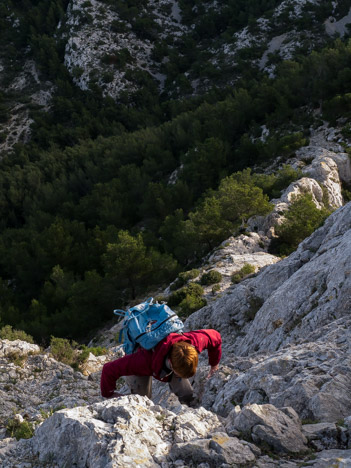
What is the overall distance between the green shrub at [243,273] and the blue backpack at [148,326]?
37.4 ft

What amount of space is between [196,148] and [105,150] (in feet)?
50.0

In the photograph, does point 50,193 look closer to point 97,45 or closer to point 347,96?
point 347,96

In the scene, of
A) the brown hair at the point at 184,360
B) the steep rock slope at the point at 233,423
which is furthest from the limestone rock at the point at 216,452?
the brown hair at the point at 184,360

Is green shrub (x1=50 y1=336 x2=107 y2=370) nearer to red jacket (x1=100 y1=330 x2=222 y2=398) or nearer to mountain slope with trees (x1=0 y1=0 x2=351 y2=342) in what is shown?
red jacket (x1=100 y1=330 x2=222 y2=398)

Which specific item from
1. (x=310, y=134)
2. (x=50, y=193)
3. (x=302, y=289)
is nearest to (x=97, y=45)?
(x=50, y=193)

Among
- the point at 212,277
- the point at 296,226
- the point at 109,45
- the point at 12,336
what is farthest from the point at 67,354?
the point at 109,45

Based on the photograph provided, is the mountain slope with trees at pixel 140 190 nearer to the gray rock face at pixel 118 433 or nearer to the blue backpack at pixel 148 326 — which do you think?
the blue backpack at pixel 148 326

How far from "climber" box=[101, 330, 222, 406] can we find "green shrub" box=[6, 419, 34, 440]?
1.47 m

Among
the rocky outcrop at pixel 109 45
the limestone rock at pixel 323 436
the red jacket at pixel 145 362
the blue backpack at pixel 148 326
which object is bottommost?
the limestone rock at pixel 323 436

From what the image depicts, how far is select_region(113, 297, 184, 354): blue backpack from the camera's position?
13.0ft

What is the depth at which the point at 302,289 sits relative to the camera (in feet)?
25.2

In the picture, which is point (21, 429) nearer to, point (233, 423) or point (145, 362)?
point (145, 362)

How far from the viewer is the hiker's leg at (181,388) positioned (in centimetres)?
411

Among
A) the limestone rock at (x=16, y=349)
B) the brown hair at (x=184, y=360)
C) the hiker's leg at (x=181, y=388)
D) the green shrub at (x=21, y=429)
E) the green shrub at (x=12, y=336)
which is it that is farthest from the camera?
the green shrub at (x=12, y=336)
